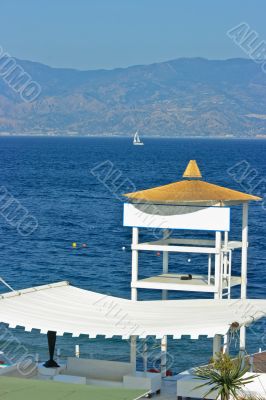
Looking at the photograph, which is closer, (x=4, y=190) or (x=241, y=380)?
(x=241, y=380)

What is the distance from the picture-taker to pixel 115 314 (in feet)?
93.4

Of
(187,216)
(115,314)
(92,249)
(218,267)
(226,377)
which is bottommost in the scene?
(226,377)

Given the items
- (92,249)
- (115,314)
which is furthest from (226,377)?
(92,249)

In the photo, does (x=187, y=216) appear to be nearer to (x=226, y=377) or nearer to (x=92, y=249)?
(x=226, y=377)

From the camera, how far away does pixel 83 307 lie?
29594 mm

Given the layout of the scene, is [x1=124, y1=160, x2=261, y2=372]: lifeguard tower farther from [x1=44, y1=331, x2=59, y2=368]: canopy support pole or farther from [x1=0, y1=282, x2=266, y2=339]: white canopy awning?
[x1=44, y1=331, x2=59, y2=368]: canopy support pole

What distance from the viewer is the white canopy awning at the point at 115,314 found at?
26.1m

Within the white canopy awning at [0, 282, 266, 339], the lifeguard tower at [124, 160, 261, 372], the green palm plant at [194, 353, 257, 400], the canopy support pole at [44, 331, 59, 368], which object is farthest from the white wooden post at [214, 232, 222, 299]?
the green palm plant at [194, 353, 257, 400]

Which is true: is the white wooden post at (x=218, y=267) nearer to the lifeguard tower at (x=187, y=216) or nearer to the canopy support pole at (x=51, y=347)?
the lifeguard tower at (x=187, y=216)

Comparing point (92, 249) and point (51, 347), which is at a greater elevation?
point (92, 249)


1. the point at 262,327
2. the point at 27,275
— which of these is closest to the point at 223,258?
the point at 262,327

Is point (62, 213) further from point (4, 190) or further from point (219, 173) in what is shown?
point (219, 173)

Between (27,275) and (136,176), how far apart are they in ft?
303

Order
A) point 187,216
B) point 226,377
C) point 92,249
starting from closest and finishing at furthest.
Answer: point 226,377 < point 187,216 < point 92,249
